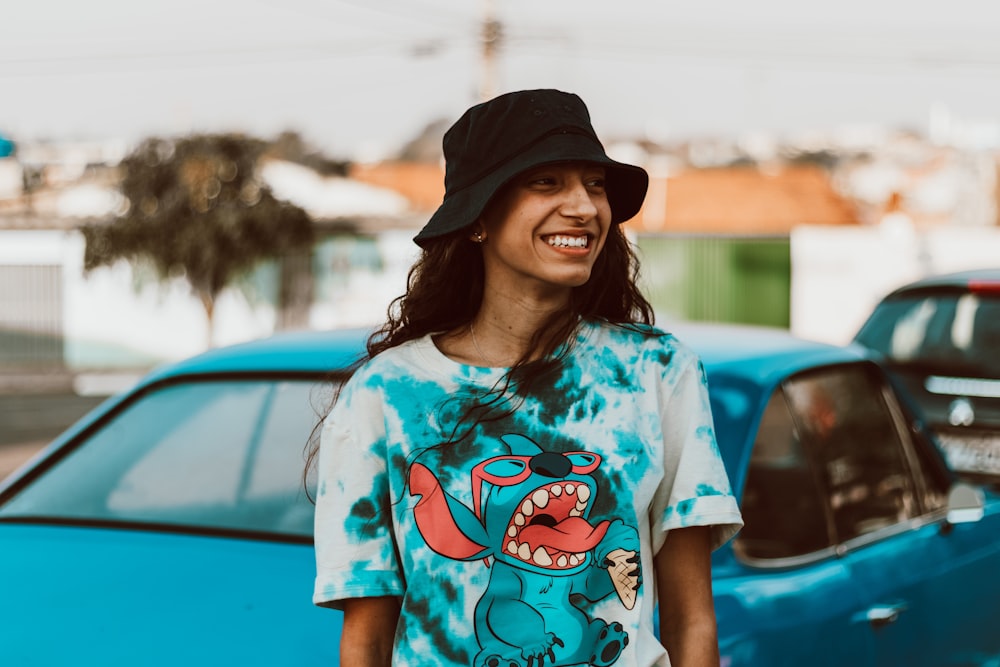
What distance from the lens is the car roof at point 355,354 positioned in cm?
309

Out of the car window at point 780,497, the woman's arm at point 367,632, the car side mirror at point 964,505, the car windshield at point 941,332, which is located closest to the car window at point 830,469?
the car window at point 780,497

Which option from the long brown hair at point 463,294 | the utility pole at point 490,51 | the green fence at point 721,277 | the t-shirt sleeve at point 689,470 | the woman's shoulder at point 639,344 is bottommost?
the green fence at point 721,277

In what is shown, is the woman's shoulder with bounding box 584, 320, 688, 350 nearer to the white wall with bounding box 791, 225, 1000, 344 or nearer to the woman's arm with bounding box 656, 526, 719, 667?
the woman's arm with bounding box 656, 526, 719, 667

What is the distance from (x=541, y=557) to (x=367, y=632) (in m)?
0.30

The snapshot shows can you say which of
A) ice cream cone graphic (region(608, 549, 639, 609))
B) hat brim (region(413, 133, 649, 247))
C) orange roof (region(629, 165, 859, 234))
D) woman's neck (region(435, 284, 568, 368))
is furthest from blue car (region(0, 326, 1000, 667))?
orange roof (region(629, 165, 859, 234))

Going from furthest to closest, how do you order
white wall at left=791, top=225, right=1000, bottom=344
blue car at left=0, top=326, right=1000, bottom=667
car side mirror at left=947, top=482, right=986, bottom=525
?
white wall at left=791, top=225, right=1000, bottom=344
car side mirror at left=947, top=482, right=986, bottom=525
blue car at left=0, top=326, right=1000, bottom=667

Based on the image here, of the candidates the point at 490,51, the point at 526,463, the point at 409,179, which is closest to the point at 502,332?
the point at 526,463

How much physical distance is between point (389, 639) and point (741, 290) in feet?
76.6

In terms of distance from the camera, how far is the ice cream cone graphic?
178 cm

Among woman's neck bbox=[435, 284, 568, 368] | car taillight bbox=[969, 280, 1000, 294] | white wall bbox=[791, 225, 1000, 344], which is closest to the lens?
woman's neck bbox=[435, 284, 568, 368]

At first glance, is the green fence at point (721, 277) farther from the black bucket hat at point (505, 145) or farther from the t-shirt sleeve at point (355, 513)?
the t-shirt sleeve at point (355, 513)

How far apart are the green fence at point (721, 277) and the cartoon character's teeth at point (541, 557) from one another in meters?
22.8

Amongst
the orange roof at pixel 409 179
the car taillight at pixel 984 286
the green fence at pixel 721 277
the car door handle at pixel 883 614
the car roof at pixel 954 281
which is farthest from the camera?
the orange roof at pixel 409 179

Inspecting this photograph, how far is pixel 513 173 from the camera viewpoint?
72.3 inches
